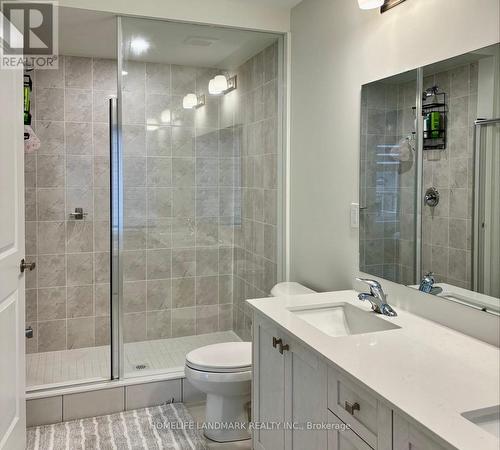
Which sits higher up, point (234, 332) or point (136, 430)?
point (234, 332)

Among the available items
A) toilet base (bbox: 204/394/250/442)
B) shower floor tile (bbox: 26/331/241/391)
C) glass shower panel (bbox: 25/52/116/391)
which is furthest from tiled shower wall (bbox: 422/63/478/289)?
glass shower panel (bbox: 25/52/116/391)

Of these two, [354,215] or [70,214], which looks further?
[70,214]

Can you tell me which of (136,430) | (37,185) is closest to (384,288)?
(136,430)

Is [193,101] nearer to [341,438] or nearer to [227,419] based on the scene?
[227,419]

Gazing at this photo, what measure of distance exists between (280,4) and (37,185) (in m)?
2.17

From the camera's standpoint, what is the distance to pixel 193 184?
10.1ft

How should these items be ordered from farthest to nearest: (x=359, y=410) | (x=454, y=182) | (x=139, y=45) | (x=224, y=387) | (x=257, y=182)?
(x=257, y=182), (x=139, y=45), (x=224, y=387), (x=454, y=182), (x=359, y=410)

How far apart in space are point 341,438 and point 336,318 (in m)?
0.76

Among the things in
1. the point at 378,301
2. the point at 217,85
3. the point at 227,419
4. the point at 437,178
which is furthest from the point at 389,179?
the point at 227,419

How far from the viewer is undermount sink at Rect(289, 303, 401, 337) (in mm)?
2131

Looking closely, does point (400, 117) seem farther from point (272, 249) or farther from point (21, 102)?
point (21, 102)

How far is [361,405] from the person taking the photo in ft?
4.63

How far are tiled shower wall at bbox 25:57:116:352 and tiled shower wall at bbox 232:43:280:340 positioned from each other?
4.01 feet

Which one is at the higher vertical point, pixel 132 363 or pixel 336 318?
pixel 336 318
